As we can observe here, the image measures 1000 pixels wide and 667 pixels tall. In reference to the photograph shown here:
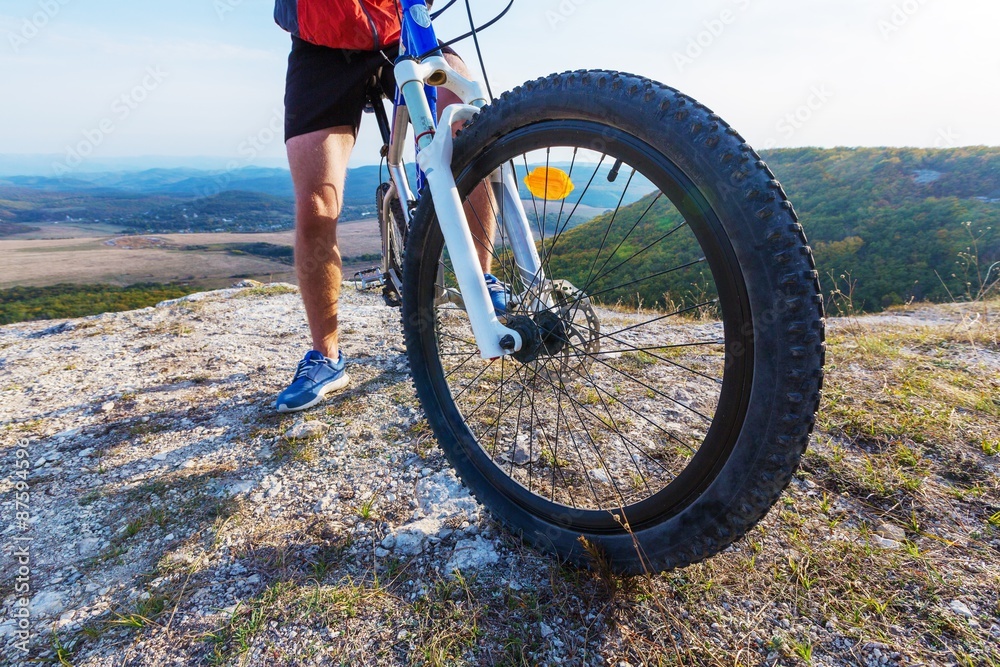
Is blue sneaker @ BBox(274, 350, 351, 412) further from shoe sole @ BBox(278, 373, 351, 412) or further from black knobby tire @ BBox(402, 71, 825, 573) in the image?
black knobby tire @ BBox(402, 71, 825, 573)

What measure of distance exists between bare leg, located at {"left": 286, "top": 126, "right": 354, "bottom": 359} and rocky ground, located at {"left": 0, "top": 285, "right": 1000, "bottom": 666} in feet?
1.37

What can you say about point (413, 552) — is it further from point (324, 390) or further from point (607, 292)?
point (324, 390)

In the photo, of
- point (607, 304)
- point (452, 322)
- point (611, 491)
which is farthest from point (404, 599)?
point (607, 304)

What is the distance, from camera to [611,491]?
1.52 meters

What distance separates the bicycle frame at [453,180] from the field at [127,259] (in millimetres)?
24624

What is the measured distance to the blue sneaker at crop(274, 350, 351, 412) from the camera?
2193 mm

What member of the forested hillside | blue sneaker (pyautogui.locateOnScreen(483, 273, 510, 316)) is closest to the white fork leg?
blue sneaker (pyautogui.locateOnScreen(483, 273, 510, 316))

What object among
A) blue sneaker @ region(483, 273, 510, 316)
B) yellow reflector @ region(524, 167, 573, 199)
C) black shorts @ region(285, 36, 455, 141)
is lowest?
blue sneaker @ region(483, 273, 510, 316)

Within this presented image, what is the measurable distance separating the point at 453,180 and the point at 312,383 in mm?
1326

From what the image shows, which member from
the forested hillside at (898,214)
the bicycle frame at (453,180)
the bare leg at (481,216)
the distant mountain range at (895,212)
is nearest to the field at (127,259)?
the distant mountain range at (895,212)

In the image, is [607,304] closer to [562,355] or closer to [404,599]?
[562,355]

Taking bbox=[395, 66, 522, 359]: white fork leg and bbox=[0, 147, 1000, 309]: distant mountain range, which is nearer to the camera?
bbox=[395, 66, 522, 359]: white fork leg

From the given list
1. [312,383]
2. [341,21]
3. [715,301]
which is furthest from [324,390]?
[715,301]

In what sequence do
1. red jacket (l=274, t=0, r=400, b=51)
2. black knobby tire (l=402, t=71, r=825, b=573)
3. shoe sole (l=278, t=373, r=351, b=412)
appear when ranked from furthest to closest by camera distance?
shoe sole (l=278, t=373, r=351, b=412)
red jacket (l=274, t=0, r=400, b=51)
black knobby tire (l=402, t=71, r=825, b=573)
